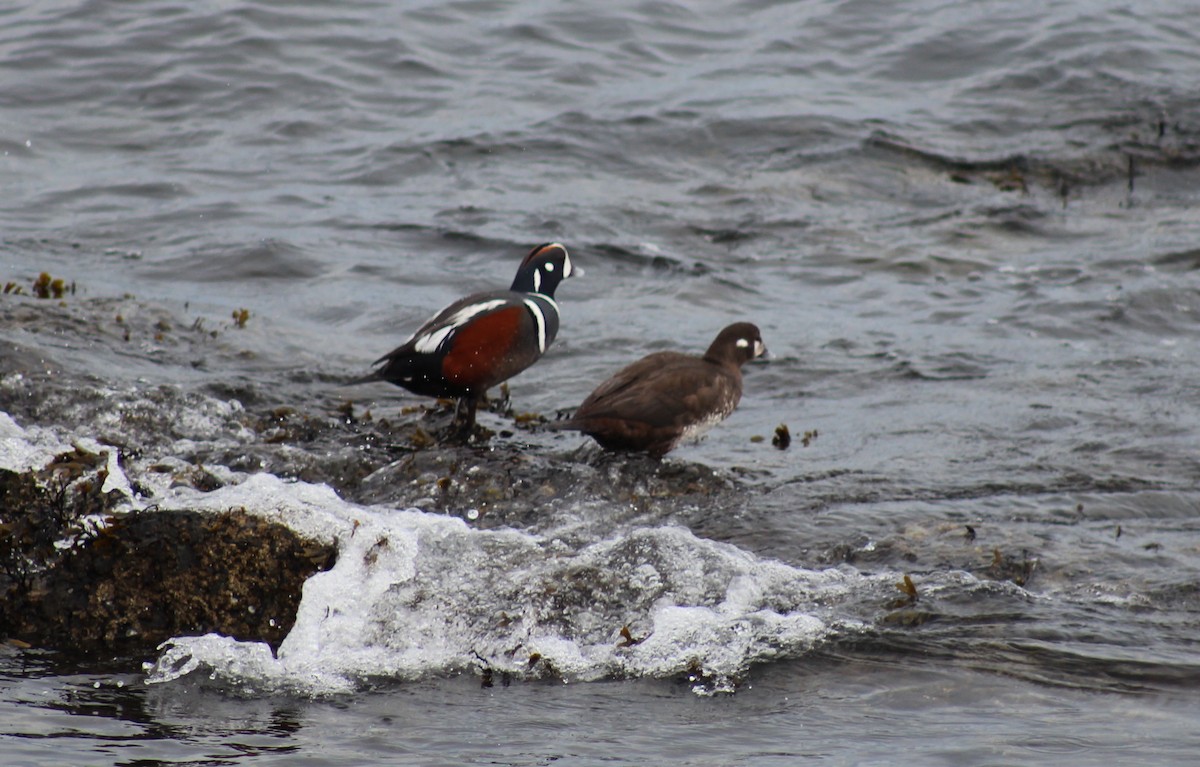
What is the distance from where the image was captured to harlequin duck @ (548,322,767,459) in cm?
678

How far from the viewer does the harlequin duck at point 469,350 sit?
710 centimetres

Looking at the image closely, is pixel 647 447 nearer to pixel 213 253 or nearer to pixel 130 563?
pixel 130 563

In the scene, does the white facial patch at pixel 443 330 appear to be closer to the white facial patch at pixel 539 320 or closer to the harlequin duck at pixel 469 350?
the harlequin duck at pixel 469 350

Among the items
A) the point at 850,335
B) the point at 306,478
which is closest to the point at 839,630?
the point at 306,478

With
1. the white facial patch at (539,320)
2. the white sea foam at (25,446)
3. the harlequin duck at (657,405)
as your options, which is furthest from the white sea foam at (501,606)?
the white facial patch at (539,320)

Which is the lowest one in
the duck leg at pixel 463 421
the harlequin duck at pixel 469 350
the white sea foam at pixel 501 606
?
the white sea foam at pixel 501 606

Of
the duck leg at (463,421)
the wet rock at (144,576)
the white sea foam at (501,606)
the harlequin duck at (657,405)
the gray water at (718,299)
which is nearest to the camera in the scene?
the gray water at (718,299)

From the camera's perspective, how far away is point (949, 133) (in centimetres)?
1524

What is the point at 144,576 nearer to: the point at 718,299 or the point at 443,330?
the point at 443,330

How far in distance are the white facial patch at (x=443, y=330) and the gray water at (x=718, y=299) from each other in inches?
24.8

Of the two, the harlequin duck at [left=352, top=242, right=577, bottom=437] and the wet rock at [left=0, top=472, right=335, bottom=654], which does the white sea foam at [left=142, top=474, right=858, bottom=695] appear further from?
the harlequin duck at [left=352, top=242, right=577, bottom=437]

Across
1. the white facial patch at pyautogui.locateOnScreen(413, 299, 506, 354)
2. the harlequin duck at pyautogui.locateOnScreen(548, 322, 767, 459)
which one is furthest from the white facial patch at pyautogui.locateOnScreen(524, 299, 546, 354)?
the harlequin duck at pyautogui.locateOnScreen(548, 322, 767, 459)

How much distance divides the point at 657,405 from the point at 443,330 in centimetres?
113

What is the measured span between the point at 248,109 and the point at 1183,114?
10.0 meters
